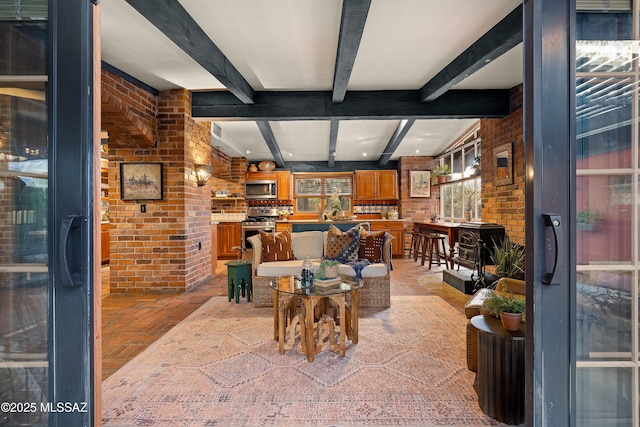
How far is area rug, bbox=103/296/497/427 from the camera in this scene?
5.79 ft

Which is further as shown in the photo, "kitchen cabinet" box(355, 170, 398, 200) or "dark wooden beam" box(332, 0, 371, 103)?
"kitchen cabinet" box(355, 170, 398, 200)

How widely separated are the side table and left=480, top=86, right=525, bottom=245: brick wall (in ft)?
9.09

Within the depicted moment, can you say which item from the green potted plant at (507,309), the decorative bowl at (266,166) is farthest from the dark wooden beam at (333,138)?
the green potted plant at (507,309)

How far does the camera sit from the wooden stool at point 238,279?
3.92m

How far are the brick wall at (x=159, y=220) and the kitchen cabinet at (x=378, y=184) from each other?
507 cm

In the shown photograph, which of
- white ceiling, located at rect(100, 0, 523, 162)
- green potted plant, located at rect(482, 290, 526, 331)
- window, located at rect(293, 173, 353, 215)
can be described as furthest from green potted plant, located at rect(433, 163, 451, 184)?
green potted plant, located at rect(482, 290, 526, 331)

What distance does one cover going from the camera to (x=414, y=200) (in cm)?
795

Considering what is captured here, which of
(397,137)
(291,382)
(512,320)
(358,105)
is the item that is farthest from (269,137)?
(512,320)

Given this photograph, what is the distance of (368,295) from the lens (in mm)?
3697

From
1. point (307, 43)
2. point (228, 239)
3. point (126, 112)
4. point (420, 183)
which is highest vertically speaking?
point (307, 43)

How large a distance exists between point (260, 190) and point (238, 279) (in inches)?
176

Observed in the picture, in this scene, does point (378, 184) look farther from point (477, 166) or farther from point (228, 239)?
point (228, 239)

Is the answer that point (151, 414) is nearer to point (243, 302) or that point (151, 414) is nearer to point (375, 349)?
point (375, 349)

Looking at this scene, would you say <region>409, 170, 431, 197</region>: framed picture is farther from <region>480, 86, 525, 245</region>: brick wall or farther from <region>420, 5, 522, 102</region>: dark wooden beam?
<region>420, 5, 522, 102</region>: dark wooden beam
